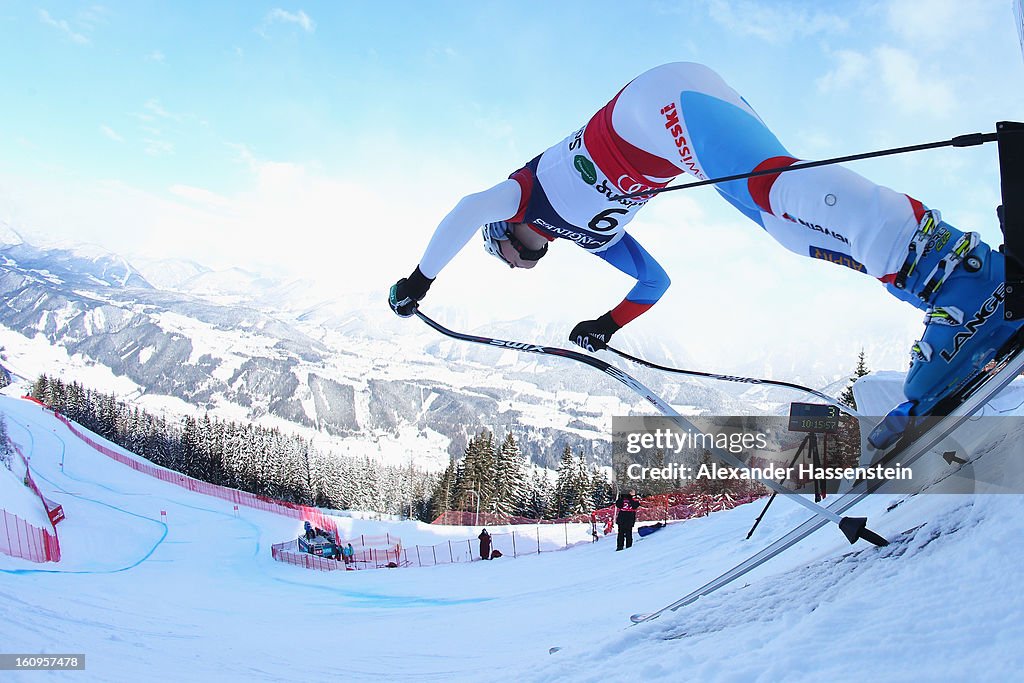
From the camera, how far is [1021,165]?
149 cm

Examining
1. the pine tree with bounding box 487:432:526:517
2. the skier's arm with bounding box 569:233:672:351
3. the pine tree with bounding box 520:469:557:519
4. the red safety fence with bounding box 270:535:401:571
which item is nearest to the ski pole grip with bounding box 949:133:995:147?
the skier's arm with bounding box 569:233:672:351

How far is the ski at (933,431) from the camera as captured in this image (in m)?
1.69

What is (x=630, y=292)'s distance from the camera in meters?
3.61

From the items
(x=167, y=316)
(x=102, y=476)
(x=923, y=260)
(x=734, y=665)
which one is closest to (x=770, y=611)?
(x=734, y=665)

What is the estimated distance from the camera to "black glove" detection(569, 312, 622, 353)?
3633mm

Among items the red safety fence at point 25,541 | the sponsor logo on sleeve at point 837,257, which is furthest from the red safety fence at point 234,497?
the sponsor logo on sleeve at point 837,257

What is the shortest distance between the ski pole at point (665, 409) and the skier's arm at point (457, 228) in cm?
22

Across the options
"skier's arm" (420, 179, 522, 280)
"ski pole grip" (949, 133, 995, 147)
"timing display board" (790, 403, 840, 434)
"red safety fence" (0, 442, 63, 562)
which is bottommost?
"red safety fence" (0, 442, 63, 562)

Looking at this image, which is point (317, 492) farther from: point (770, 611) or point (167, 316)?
A: point (167, 316)

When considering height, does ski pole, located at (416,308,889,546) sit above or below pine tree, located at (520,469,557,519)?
above

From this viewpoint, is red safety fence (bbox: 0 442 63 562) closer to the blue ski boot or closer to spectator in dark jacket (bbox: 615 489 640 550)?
spectator in dark jacket (bbox: 615 489 640 550)

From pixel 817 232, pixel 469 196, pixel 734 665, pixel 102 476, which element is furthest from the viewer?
pixel 102 476

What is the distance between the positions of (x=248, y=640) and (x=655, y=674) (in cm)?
325

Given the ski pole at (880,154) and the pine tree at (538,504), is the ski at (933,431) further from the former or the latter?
the pine tree at (538,504)
